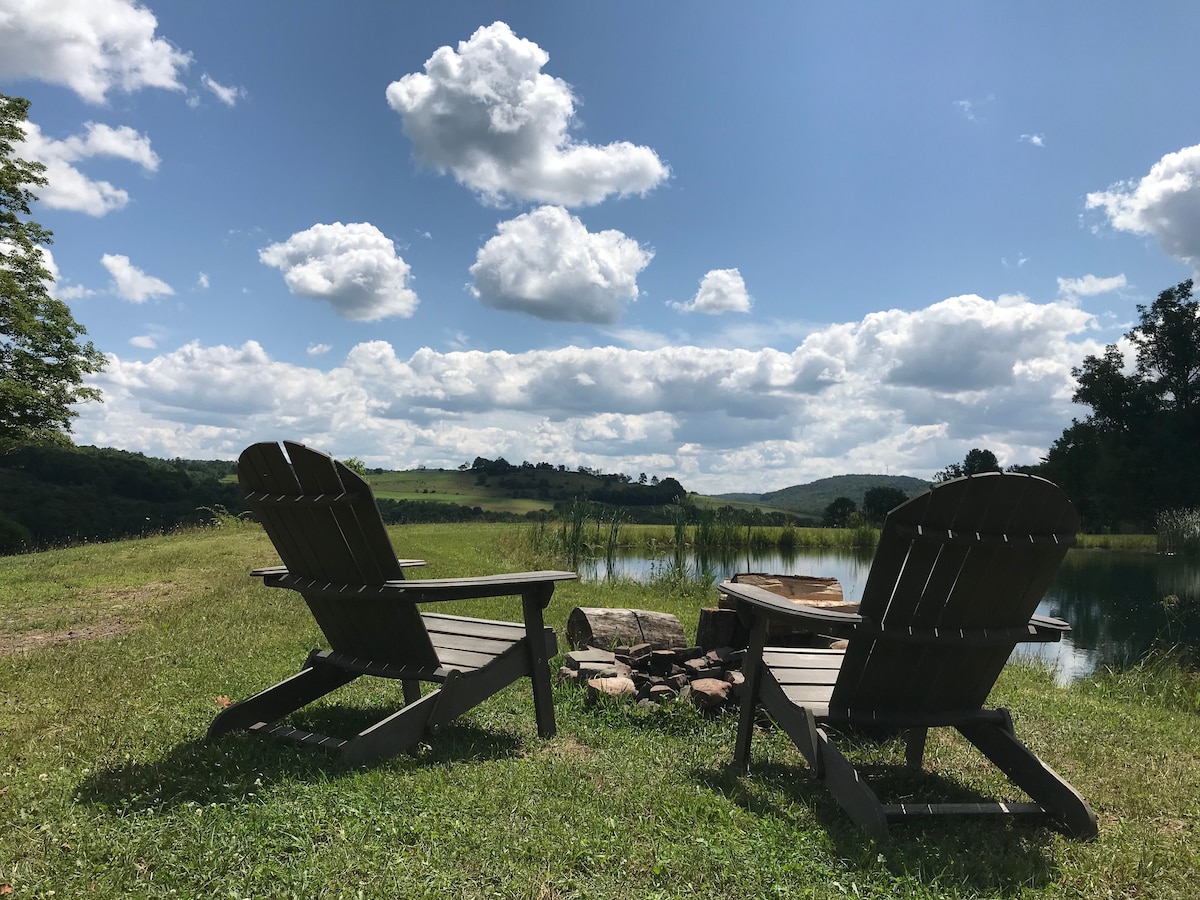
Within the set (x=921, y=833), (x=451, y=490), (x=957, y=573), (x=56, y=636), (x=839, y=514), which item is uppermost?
(x=957, y=573)

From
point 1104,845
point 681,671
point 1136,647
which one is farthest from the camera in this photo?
point 1136,647

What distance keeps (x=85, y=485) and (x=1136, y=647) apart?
37.0m

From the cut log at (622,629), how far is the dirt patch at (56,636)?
3.73 metres

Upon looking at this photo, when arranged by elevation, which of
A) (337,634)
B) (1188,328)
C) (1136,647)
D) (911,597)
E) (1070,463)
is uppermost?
(1188,328)

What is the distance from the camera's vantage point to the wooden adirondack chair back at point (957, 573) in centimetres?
262

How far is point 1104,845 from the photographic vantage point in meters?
2.61

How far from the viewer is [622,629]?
5.54 metres

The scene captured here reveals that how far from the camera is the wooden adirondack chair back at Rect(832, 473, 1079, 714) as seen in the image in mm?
2621

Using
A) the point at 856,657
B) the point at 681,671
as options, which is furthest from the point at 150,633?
the point at 856,657

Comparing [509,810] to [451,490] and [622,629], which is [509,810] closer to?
[622,629]

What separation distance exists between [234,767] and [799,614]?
232cm

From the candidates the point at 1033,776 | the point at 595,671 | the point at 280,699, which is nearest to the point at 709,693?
the point at 595,671

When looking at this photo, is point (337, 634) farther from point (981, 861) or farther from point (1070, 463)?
point (1070, 463)

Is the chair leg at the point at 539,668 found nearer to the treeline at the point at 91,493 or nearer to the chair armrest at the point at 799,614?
the chair armrest at the point at 799,614
